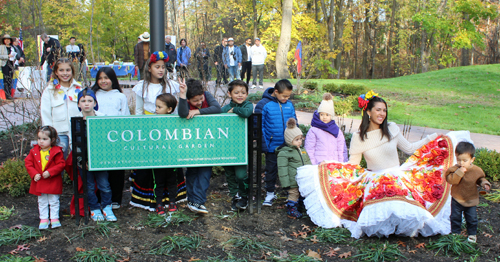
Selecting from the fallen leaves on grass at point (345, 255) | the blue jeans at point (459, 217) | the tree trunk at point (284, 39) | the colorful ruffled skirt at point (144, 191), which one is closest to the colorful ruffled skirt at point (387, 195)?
the blue jeans at point (459, 217)

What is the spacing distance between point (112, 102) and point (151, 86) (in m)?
0.45

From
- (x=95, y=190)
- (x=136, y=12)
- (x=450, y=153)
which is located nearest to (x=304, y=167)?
(x=450, y=153)

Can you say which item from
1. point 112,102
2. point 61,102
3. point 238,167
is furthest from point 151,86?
point 238,167

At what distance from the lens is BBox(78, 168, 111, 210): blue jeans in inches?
165

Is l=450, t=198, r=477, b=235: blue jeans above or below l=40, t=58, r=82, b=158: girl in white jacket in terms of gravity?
below

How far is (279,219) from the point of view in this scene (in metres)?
4.39

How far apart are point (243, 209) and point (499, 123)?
850cm

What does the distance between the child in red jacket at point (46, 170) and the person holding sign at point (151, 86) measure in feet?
3.09

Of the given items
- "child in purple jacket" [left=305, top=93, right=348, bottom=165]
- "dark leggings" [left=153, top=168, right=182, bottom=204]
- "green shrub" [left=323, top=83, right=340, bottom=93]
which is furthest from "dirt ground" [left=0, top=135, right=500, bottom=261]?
"green shrub" [left=323, top=83, right=340, bottom=93]

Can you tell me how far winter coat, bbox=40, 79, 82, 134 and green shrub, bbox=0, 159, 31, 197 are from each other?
102 cm

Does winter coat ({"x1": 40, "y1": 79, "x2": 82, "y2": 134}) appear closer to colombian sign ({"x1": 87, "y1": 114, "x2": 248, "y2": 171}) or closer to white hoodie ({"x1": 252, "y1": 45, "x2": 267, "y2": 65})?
colombian sign ({"x1": 87, "y1": 114, "x2": 248, "y2": 171})

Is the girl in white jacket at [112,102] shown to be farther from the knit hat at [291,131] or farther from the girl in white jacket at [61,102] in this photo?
the knit hat at [291,131]

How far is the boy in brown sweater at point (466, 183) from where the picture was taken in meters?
3.53

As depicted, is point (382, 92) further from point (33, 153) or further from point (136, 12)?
point (136, 12)
